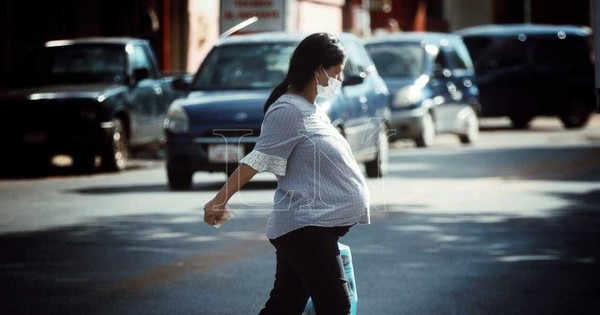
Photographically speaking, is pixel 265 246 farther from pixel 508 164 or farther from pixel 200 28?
pixel 200 28

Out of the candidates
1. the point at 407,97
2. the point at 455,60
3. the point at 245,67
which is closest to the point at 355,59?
the point at 245,67

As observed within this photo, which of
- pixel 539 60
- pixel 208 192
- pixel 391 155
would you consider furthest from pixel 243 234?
pixel 539 60

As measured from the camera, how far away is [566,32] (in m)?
33.0

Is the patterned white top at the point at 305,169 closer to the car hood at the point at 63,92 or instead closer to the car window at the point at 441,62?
the car hood at the point at 63,92

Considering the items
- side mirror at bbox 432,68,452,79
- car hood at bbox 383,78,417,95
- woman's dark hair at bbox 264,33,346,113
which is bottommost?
car hood at bbox 383,78,417,95

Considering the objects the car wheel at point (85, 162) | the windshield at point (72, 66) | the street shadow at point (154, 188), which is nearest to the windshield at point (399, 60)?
the windshield at point (72, 66)

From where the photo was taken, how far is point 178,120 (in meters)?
17.2

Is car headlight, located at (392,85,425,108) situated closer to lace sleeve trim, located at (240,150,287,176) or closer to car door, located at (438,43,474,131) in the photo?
car door, located at (438,43,474,131)

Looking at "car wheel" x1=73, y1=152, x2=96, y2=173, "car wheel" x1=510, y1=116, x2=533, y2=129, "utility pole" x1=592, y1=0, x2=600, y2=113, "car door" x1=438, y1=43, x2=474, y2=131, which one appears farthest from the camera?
"car wheel" x1=510, y1=116, x2=533, y2=129

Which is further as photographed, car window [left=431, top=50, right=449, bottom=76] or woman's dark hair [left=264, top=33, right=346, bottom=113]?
car window [left=431, top=50, right=449, bottom=76]

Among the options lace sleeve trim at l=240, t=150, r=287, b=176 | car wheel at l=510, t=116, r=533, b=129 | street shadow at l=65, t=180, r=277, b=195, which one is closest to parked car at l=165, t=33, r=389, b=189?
street shadow at l=65, t=180, r=277, b=195

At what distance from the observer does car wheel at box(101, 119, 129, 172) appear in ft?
67.7

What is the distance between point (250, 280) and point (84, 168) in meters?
11.7

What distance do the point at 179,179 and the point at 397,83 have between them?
30.4ft
